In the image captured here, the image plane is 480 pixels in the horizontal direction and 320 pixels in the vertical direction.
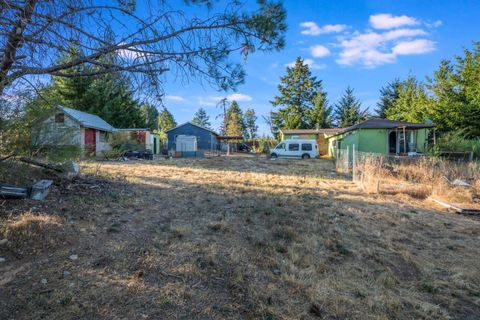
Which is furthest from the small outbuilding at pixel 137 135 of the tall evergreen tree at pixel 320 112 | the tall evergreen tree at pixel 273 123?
the tall evergreen tree at pixel 320 112

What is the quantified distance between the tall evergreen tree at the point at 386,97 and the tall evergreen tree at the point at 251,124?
21.8 m

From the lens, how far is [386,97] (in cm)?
3350

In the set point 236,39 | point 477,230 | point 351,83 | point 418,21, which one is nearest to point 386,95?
point 351,83

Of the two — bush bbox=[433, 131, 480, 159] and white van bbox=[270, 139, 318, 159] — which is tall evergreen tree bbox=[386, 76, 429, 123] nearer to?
bush bbox=[433, 131, 480, 159]

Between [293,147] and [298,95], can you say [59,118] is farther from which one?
[298,95]

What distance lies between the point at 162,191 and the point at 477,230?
645cm

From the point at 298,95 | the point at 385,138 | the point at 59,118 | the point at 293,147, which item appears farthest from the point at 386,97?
the point at 59,118

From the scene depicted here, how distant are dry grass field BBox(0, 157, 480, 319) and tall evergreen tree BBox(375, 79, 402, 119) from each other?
32556mm

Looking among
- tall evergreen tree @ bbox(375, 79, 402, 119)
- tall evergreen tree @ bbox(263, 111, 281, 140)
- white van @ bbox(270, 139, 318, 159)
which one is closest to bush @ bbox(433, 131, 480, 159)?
white van @ bbox(270, 139, 318, 159)

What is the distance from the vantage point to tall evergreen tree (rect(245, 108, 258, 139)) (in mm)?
49062

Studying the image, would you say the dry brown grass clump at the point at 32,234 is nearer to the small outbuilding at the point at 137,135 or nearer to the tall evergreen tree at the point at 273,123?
the small outbuilding at the point at 137,135

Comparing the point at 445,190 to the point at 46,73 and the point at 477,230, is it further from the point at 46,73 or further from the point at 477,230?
the point at 46,73

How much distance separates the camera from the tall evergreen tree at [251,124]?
161 ft

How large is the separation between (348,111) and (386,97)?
492 cm
